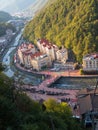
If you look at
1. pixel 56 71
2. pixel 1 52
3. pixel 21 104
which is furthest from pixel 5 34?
pixel 21 104

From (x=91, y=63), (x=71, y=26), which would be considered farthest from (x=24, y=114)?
(x=71, y=26)

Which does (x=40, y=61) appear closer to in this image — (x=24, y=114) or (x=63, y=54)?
(x=63, y=54)

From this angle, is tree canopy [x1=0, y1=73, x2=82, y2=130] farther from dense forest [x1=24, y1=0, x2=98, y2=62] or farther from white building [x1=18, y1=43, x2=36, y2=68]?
white building [x1=18, y1=43, x2=36, y2=68]

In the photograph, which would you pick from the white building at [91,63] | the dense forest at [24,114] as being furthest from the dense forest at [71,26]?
the dense forest at [24,114]

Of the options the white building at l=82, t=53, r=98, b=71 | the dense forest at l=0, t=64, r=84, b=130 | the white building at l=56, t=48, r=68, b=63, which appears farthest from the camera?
the white building at l=56, t=48, r=68, b=63

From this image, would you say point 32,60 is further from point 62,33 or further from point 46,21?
point 46,21

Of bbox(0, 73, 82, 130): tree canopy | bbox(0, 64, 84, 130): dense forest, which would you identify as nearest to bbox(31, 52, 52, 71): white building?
bbox(0, 64, 84, 130): dense forest
